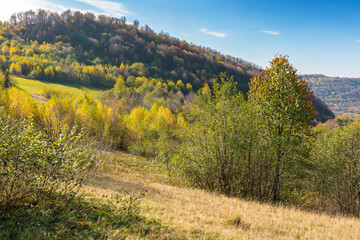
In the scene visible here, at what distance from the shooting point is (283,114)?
13406mm

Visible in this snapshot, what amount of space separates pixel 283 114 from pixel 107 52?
169305 mm

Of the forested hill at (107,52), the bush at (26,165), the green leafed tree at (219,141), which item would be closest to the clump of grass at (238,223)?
the bush at (26,165)

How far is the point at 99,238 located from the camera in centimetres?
536

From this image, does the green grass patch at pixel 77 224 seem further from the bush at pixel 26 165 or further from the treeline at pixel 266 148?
the treeline at pixel 266 148

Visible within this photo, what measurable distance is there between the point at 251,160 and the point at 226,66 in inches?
Result: 6713

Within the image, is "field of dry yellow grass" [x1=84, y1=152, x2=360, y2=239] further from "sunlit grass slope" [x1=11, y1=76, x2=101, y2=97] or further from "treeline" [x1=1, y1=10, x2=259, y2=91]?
"treeline" [x1=1, y1=10, x2=259, y2=91]

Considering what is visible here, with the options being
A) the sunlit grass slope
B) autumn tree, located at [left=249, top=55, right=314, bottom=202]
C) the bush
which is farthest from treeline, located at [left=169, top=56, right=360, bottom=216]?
the sunlit grass slope

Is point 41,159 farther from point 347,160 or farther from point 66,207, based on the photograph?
point 347,160

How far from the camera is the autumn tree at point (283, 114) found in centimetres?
1330

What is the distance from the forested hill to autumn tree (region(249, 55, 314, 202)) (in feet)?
340

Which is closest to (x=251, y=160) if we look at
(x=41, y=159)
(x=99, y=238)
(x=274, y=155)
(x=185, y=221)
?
(x=274, y=155)

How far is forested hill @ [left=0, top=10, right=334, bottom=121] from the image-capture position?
12000 cm

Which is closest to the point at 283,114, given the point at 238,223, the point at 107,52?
the point at 238,223

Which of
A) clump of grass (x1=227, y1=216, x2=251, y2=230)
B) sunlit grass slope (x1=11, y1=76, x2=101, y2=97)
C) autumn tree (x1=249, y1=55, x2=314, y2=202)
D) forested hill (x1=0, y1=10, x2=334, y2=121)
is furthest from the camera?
forested hill (x1=0, y1=10, x2=334, y2=121)
